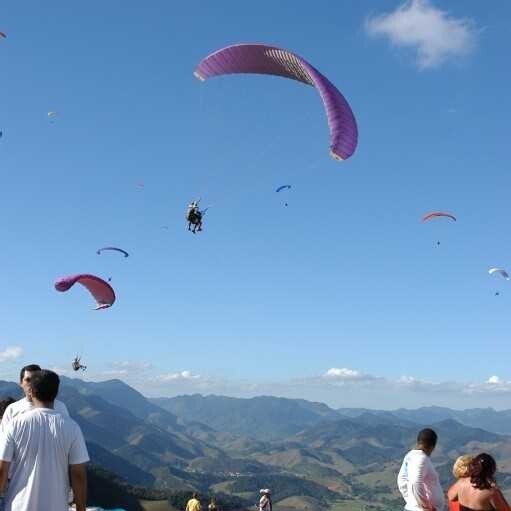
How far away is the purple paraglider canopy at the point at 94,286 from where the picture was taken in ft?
103

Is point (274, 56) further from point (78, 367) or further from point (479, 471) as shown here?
point (78, 367)

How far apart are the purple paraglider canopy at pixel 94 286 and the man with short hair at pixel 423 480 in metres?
25.1

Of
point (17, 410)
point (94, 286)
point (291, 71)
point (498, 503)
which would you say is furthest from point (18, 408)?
point (94, 286)

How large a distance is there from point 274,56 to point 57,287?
55.6 ft

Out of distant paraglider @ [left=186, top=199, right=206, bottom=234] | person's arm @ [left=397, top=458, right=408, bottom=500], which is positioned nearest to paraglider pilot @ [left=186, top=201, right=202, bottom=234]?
distant paraglider @ [left=186, top=199, right=206, bottom=234]

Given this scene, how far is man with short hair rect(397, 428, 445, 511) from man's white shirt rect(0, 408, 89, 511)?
198 inches

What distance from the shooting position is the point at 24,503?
5.68 metres

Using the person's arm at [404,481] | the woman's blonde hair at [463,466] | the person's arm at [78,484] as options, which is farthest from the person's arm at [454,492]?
the person's arm at [78,484]

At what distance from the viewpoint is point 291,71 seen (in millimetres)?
20891

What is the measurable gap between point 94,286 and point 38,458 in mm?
29194

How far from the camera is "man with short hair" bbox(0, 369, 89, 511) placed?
5.73 m

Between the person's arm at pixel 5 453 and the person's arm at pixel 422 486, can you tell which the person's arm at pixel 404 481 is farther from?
the person's arm at pixel 5 453

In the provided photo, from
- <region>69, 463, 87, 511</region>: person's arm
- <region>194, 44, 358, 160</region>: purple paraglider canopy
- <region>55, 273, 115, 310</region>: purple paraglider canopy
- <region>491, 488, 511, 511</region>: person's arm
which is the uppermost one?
<region>194, 44, 358, 160</region>: purple paraglider canopy

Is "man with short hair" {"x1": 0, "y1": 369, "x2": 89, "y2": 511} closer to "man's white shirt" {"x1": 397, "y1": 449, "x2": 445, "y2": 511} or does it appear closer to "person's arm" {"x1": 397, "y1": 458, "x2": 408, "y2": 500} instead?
"man's white shirt" {"x1": 397, "y1": 449, "x2": 445, "y2": 511}
